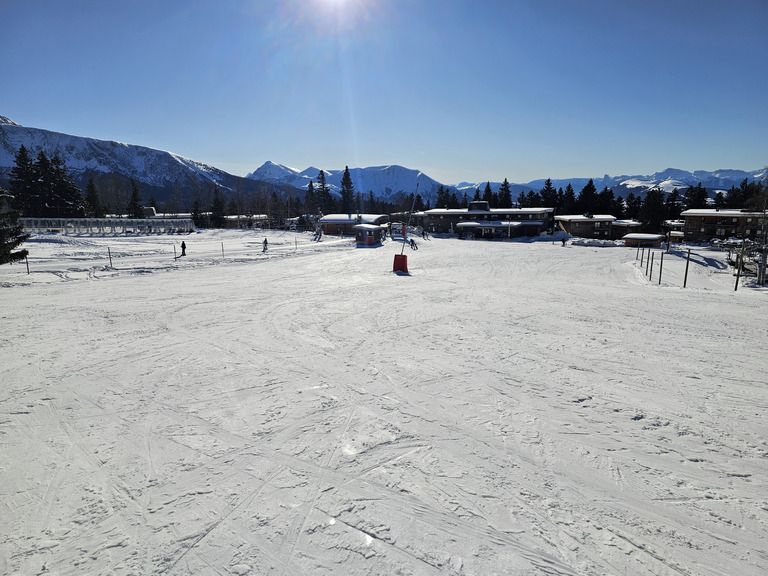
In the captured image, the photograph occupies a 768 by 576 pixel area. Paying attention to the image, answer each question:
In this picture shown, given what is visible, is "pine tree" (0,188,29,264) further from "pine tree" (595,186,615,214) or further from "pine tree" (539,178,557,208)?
"pine tree" (539,178,557,208)

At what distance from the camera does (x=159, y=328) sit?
9961 millimetres

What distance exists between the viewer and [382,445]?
4.70 m

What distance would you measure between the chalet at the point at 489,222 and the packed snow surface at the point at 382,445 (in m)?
51.8

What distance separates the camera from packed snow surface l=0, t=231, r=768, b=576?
10.5 ft

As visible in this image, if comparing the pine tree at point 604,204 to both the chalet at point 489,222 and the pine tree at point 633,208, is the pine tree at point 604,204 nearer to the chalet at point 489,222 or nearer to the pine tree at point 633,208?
the pine tree at point 633,208

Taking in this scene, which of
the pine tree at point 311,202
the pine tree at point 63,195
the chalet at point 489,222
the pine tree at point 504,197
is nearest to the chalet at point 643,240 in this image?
the chalet at point 489,222

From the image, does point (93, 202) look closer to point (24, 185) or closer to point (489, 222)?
point (24, 185)

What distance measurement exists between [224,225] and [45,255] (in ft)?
155

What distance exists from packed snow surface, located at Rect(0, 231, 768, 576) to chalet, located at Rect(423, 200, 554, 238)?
51.8 m

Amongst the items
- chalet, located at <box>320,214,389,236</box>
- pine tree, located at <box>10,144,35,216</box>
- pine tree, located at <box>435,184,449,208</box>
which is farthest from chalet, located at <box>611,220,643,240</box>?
pine tree, located at <box>10,144,35,216</box>

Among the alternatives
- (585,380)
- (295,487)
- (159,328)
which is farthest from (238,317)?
(585,380)

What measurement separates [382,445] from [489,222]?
63126 millimetres

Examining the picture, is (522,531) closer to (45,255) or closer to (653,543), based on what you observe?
(653,543)

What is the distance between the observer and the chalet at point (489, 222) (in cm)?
6056
